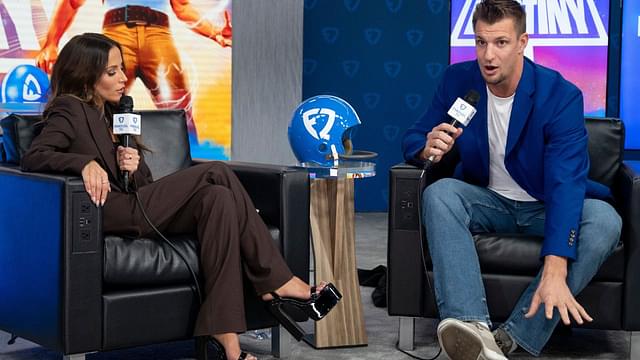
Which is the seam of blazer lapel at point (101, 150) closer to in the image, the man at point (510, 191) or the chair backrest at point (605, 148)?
the man at point (510, 191)

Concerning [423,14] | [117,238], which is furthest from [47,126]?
[423,14]

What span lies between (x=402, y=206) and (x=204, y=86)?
2701mm

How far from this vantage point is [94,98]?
3061 millimetres

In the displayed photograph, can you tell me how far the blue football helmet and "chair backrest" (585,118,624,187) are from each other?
822 mm

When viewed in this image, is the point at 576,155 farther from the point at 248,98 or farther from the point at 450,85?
the point at 248,98

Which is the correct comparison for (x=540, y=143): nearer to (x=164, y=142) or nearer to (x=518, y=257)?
(x=518, y=257)

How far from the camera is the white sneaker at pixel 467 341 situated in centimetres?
268

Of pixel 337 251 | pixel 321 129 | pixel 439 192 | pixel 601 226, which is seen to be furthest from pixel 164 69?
pixel 601 226

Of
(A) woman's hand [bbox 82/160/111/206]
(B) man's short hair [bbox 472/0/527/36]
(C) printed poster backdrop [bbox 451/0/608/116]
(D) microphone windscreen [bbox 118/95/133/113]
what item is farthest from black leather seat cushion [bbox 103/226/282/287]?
(C) printed poster backdrop [bbox 451/0/608/116]

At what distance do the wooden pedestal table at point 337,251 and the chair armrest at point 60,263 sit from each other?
792mm

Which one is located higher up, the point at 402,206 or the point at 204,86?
the point at 204,86

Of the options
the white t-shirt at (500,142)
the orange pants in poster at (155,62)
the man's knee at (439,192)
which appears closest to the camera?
the man's knee at (439,192)

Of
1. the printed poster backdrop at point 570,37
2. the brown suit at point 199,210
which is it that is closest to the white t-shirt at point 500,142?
the brown suit at point 199,210

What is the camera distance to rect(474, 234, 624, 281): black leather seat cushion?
2975 millimetres
